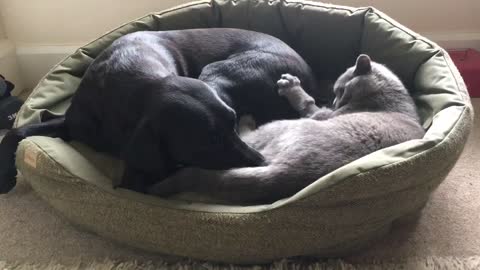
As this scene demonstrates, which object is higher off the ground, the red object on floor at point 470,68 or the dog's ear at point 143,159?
the dog's ear at point 143,159

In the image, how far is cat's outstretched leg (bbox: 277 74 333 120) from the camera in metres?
1.70

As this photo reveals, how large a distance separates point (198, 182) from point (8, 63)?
1.40 metres

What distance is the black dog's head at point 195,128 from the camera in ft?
4.38

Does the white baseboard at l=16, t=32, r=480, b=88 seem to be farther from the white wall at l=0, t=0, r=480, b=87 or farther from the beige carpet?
the beige carpet

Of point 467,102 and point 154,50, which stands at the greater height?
point 154,50

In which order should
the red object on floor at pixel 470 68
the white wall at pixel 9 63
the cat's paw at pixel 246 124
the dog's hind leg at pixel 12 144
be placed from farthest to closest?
the white wall at pixel 9 63
the red object on floor at pixel 470 68
the cat's paw at pixel 246 124
the dog's hind leg at pixel 12 144

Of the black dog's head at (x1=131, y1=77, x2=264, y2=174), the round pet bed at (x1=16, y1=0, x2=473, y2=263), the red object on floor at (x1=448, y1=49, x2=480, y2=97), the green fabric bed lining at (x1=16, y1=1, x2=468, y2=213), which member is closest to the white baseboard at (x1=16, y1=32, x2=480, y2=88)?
the red object on floor at (x1=448, y1=49, x2=480, y2=97)

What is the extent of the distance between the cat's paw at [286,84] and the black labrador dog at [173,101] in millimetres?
29

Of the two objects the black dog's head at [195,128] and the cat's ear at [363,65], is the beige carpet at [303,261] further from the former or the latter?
the cat's ear at [363,65]

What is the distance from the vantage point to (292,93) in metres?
1.71

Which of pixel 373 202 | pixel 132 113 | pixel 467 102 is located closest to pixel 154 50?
pixel 132 113

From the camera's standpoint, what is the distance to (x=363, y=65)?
5.45 feet

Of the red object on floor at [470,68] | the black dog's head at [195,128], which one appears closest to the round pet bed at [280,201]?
the black dog's head at [195,128]

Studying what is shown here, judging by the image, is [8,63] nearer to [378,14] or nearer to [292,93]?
[292,93]
